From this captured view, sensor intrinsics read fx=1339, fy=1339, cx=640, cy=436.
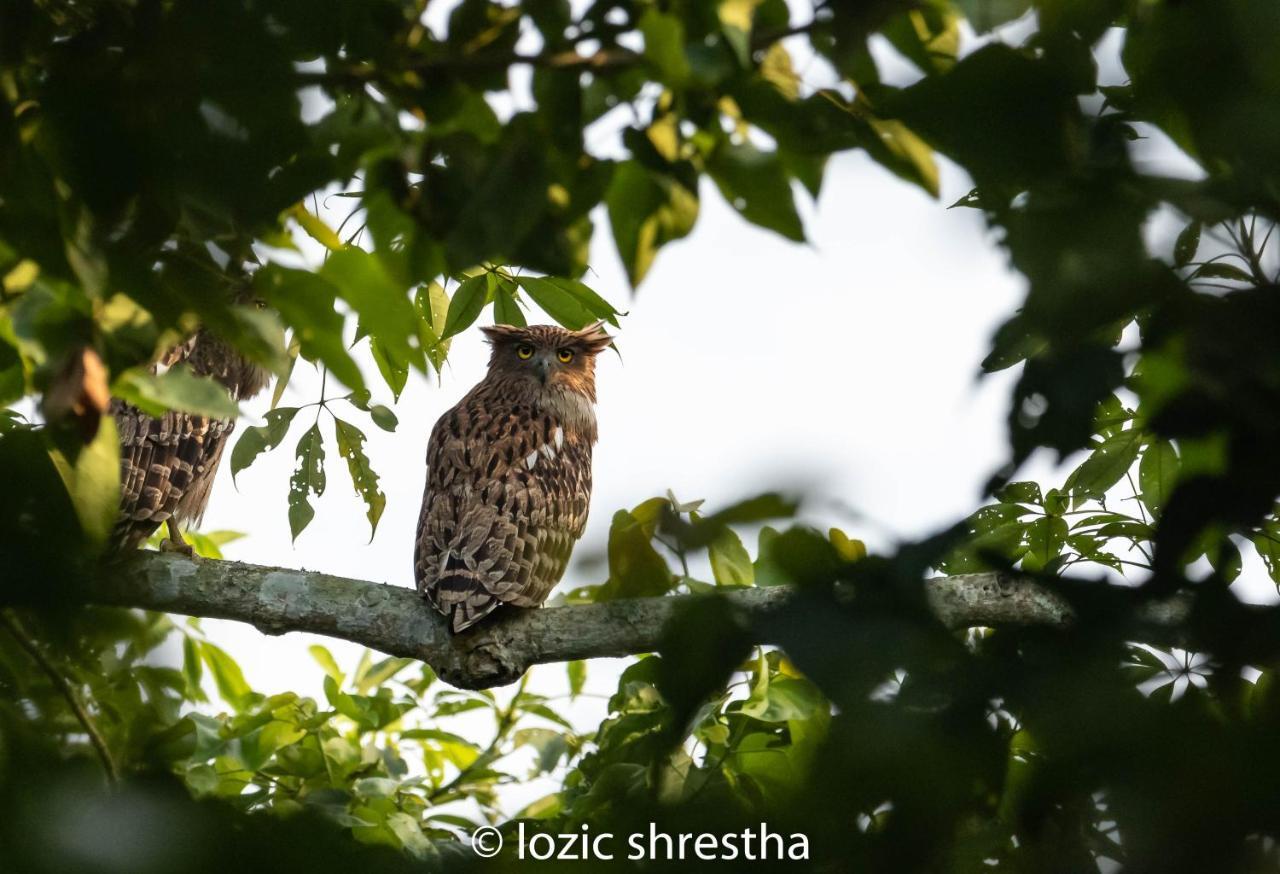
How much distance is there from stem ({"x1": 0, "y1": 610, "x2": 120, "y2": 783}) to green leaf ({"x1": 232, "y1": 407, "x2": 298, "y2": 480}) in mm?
2500

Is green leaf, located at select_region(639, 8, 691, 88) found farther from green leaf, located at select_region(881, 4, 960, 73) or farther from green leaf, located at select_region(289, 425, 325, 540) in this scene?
green leaf, located at select_region(289, 425, 325, 540)

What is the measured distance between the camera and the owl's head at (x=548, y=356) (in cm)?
620

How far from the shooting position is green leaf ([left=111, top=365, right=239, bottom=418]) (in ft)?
3.43

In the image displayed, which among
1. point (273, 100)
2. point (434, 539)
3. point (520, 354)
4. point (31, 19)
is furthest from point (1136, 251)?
point (520, 354)

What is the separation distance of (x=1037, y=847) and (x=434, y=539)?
13.4 ft

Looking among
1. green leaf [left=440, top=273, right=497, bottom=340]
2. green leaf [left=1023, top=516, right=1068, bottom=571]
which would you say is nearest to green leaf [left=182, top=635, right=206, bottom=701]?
green leaf [left=440, top=273, right=497, bottom=340]

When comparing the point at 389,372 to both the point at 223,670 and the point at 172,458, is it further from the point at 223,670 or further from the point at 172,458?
the point at 172,458

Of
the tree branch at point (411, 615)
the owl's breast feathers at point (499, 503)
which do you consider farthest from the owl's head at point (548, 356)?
the tree branch at point (411, 615)

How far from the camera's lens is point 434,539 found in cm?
477

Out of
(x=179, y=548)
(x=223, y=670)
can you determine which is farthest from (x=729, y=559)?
(x=179, y=548)

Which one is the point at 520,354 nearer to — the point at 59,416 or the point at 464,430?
the point at 464,430

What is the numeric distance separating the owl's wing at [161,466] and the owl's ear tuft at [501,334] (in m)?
1.74

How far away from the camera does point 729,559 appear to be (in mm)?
1002

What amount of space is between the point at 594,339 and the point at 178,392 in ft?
18.5
